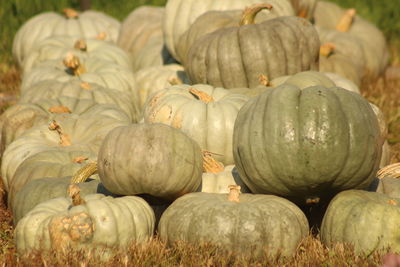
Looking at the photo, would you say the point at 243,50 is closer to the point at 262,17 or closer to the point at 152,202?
the point at 262,17

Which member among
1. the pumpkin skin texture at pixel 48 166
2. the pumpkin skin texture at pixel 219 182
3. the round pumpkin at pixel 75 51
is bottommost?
the round pumpkin at pixel 75 51

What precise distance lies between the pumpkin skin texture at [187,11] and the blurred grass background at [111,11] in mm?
3076

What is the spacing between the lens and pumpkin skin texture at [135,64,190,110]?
314 inches

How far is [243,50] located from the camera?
268 inches

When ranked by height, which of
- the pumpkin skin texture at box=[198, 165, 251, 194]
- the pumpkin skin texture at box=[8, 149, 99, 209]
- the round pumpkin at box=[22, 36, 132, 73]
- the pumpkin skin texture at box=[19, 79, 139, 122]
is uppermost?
the pumpkin skin texture at box=[198, 165, 251, 194]

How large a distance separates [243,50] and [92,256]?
308 cm

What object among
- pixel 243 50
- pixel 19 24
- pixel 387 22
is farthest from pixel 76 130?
pixel 387 22

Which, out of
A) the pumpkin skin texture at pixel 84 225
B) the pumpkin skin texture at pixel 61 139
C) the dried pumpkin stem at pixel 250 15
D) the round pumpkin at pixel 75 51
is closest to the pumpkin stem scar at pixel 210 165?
the pumpkin skin texture at pixel 84 225

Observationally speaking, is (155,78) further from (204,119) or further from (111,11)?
(111,11)

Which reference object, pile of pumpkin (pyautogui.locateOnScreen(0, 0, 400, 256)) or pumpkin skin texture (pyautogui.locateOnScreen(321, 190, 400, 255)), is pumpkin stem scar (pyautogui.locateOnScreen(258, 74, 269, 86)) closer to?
pile of pumpkin (pyautogui.locateOnScreen(0, 0, 400, 256))

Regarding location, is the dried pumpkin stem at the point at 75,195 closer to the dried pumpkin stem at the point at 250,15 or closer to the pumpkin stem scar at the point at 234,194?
the pumpkin stem scar at the point at 234,194

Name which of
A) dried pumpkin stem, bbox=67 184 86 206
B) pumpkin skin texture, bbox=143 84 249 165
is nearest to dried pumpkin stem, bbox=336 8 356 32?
pumpkin skin texture, bbox=143 84 249 165

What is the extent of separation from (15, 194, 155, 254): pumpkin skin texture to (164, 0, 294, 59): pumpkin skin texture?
4.00m

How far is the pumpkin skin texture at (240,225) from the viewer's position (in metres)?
4.39
